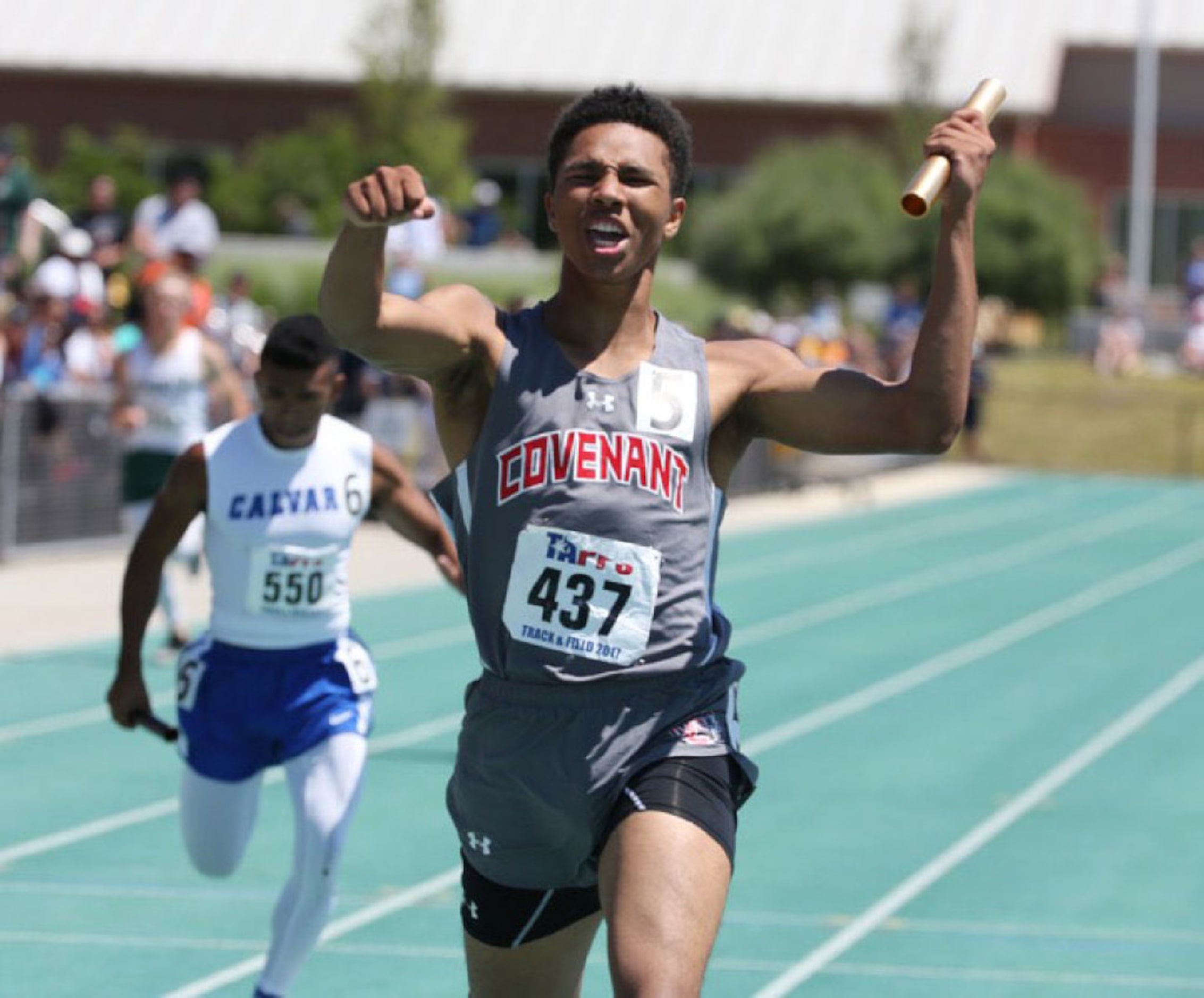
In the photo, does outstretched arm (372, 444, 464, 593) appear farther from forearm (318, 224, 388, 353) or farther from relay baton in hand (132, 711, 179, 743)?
forearm (318, 224, 388, 353)

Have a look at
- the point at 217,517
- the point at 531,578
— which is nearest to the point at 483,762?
the point at 531,578

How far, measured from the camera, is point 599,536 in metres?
4.82

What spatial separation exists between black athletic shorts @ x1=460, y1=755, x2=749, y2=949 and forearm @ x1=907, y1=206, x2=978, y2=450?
2.53 ft

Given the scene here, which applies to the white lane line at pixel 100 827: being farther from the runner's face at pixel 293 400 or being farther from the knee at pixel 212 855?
the runner's face at pixel 293 400

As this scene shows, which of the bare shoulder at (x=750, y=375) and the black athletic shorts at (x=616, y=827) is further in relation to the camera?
the bare shoulder at (x=750, y=375)

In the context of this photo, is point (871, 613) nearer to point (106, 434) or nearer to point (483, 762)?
point (106, 434)

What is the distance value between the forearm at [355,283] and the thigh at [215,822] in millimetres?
2838

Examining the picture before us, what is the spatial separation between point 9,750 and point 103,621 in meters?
4.53

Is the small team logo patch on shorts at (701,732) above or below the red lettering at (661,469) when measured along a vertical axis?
below

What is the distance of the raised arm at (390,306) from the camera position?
427 centimetres

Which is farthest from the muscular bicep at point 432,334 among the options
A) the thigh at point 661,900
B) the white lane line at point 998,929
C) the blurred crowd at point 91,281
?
the blurred crowd at point 91,281

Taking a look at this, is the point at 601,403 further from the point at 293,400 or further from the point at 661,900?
the point at 293,400

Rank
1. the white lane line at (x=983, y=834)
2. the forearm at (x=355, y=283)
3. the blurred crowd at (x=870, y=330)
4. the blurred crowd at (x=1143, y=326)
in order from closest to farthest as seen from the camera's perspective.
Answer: the forearm at (x=355, y=283) < the white lane line at (x=983, y=834) < the blurred crowd at (x=870, y=330) < the blurred crowd at (x=1143, y=326)

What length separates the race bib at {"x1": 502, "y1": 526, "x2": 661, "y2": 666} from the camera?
15.8 feet
